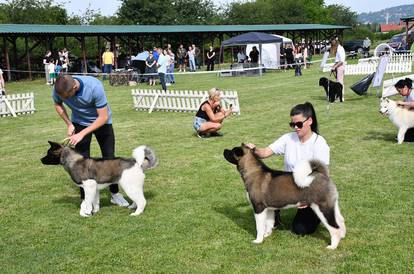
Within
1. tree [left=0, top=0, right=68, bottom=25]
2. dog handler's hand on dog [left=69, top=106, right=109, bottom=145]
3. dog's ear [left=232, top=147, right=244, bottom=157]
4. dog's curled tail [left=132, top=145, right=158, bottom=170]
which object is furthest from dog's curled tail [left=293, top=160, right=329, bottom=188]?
tree [left=0, top=0, right=68, bottom=25]

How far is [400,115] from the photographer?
9477 mm

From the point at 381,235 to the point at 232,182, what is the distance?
280cm

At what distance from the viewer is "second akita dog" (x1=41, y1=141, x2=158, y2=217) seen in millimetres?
6051

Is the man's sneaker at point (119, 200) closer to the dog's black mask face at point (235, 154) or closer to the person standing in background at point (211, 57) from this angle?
the dog's black mask face at point (235, 154)

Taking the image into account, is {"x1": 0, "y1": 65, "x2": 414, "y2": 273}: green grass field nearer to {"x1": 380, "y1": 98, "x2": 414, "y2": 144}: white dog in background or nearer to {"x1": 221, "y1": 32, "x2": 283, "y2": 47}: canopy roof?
{"x1": 380, "y1": 98, "x2": 414, "y2": 144}: white dog in background

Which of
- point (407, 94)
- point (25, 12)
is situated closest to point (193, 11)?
point (25, 12)

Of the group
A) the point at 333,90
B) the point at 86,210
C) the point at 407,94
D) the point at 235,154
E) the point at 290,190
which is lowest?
the point at 86,210

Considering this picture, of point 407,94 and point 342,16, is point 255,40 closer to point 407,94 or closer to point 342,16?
point 407,94

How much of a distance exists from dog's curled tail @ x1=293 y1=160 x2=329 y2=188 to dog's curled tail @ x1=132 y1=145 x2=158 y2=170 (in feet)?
7.15

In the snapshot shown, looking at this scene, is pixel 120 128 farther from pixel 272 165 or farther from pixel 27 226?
pixel 27 226

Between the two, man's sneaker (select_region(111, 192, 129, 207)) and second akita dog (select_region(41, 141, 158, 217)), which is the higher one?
second akita dog (select_region(41, 141, 158, 217))

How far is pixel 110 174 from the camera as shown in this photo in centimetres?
608

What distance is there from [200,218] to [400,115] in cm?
535

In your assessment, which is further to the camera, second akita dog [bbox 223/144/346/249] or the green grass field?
the green grass field
